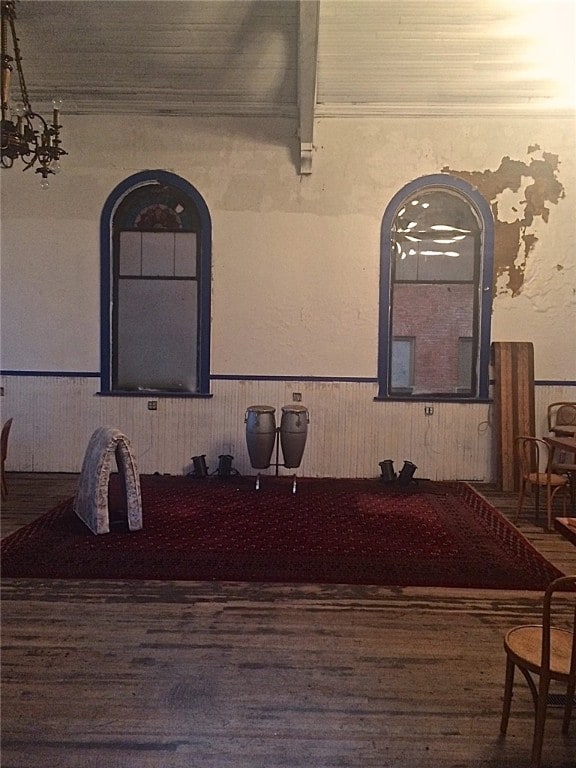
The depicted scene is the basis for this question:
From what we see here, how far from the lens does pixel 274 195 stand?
6645mm

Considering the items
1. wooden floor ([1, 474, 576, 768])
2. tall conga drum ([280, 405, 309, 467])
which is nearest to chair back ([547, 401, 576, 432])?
tall conga drum ([280, 405, 309, 467])

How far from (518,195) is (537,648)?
5.30 metres

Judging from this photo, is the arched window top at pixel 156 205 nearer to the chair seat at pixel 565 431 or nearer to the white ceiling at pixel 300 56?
the white ceiling at pixel 300 56

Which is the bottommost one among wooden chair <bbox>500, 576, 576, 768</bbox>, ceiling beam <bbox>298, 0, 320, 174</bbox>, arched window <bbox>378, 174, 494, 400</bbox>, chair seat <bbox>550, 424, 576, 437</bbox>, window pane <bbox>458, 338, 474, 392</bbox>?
wooden chair <bbox>500, 576, 576, 768</bbox>

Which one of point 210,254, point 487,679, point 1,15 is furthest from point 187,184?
point 487,679

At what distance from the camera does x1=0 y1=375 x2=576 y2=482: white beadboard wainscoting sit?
6754 millimetres

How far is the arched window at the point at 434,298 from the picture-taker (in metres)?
6.68

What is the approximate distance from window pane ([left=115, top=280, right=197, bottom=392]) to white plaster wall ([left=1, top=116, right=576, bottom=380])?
0.28m

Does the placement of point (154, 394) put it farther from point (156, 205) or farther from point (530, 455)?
point (530, 455)

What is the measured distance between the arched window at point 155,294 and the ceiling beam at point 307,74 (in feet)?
4.13

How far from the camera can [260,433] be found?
6012 mm

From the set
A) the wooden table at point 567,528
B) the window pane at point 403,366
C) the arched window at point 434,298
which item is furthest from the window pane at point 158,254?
the wooden table at point 567,528

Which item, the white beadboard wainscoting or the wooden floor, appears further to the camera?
the white beadboard wainscoting

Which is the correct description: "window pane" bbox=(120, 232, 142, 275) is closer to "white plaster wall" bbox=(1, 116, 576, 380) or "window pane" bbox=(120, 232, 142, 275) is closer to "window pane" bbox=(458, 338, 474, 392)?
"white plaster wall" bbox=(1, 116, 576, 380)
